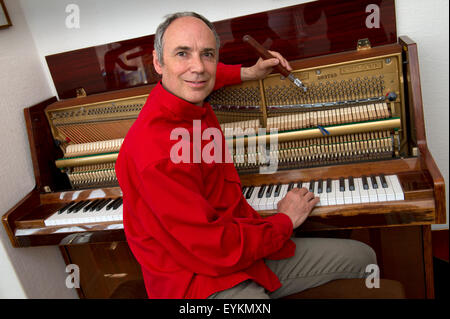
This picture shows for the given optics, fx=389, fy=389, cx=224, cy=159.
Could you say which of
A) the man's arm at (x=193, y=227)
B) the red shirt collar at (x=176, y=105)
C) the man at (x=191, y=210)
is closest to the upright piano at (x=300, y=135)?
the man at (x=191, y=210)

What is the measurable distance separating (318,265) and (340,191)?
40 cm

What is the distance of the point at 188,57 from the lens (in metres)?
1.73

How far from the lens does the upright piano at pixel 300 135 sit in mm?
2031

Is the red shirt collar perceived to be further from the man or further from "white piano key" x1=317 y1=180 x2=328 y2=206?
"white piano key" x1=317 y1=180 x2=328 y2=206

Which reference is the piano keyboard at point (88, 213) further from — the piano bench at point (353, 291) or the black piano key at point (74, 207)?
the piano bench at point (353, 291)

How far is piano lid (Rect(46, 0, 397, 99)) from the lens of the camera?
2.35m

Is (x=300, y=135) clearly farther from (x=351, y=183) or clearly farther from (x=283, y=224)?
(x=283, y=224)

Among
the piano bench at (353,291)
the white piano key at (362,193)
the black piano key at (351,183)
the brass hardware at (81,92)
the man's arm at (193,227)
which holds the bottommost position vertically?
the piano bench at (353,291)

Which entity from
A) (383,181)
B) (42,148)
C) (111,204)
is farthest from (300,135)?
(42,148)

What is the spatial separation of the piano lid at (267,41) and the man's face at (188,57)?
82cm

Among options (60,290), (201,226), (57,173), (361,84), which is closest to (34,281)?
(60,290)

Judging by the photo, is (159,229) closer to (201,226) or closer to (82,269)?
(201,226)

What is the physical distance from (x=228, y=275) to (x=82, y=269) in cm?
179

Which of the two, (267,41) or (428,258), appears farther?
(267,41)
